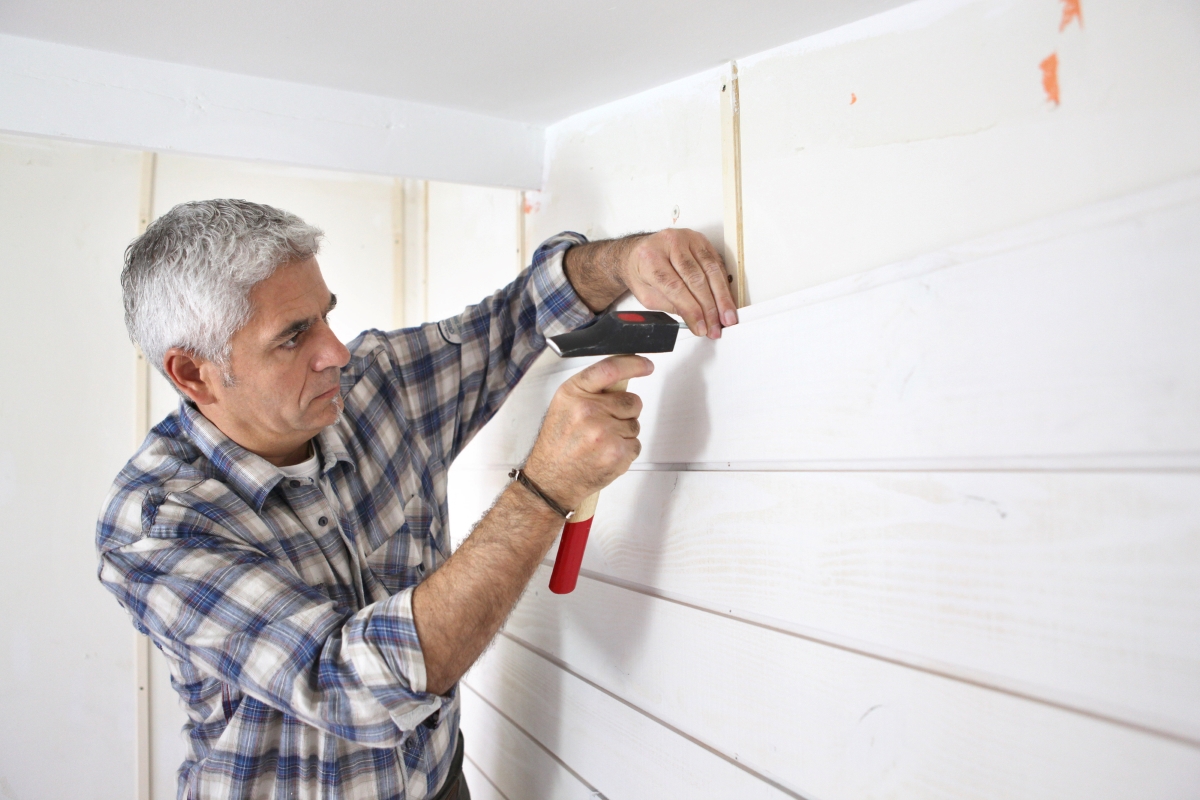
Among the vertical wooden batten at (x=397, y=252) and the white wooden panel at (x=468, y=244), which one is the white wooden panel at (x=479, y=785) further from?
the vertical wooden batten at (x=397, y=252)

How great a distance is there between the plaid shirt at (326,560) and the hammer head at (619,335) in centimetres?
32

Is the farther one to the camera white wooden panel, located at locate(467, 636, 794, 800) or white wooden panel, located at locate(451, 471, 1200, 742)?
white wooden panel, located at locate(467, 636, 794, 800)

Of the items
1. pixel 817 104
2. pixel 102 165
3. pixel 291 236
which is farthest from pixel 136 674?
pixel 817 104

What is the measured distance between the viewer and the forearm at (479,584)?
85 centimetres

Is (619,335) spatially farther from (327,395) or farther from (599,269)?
(327,395)

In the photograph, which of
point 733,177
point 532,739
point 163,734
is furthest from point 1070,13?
point 163,734

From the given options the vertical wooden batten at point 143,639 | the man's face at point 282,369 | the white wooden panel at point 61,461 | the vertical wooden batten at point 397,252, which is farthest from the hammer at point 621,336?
the white wooden panel at point 61,461

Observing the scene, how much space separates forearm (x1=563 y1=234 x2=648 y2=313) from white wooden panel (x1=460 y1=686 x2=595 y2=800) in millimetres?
838

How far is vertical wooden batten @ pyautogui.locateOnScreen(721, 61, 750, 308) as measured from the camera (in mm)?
947

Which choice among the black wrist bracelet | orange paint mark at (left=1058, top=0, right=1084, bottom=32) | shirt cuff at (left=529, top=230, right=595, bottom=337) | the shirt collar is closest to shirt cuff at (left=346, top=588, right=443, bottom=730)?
the black wrist bracelet

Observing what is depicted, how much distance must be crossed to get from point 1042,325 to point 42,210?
2.56 meters

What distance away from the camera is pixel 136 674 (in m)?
2.13

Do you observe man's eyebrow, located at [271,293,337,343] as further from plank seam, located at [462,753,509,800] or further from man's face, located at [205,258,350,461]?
plank seam, located at [462,753,509,800]

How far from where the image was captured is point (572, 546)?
1.01m
